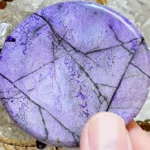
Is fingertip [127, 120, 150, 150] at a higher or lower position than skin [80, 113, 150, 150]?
lower

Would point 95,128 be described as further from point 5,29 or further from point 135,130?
point 5,29

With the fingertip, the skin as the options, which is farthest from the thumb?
the fingertip

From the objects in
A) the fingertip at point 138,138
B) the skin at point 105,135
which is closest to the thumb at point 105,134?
the skin at point 105,135

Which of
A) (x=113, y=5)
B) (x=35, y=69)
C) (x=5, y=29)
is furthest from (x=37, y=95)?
(x=113, y=5)

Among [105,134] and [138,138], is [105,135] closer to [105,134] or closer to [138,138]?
[105,134]

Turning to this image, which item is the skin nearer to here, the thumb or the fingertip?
the thumb

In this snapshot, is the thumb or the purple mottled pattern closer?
the thumb
